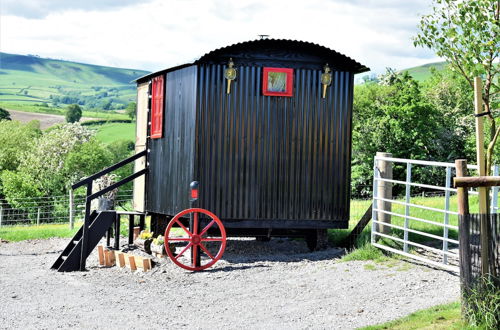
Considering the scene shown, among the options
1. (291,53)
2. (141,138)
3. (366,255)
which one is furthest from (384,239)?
(141,138)

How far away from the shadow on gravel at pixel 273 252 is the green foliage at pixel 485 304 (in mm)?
5434

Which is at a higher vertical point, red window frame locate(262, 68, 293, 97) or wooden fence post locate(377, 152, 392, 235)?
red window frame locate(262, 68, 293, 97)

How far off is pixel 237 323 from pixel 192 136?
5.31 metres

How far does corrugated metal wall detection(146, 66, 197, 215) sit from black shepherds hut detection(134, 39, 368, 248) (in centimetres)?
3

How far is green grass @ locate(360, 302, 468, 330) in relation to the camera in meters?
7.15

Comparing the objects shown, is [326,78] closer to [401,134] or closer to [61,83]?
[401,134]

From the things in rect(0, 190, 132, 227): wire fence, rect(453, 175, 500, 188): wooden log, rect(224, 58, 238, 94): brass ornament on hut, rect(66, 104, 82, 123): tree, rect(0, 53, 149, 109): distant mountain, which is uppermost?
rect(0, 53, 149, 109): distant mountain

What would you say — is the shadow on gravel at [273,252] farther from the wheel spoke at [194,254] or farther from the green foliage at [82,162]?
the green foliage at [82,162]

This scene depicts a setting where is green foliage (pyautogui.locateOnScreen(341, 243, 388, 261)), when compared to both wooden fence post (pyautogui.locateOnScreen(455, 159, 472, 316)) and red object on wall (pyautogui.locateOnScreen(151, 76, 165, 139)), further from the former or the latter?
red object on wall (pyautogui.locateOnScreen(151, 76, 165, 139))

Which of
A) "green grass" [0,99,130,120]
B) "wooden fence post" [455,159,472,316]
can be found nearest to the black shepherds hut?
"wooden fence post" [455,159,472,316]

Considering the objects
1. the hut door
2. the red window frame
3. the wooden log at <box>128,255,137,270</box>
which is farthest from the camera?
the hut door

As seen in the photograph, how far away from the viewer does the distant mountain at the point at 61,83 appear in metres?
139

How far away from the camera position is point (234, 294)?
9.89 m

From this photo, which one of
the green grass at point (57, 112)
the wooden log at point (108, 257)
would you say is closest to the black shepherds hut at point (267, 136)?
the wooden log at point (108, 257)
